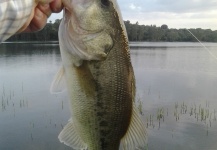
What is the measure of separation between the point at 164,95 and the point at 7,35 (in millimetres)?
16533

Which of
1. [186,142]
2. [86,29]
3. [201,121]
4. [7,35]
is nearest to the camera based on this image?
[7,35]

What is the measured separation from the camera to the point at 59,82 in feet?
7.70

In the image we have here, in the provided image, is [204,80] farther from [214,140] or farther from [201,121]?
[214,140]

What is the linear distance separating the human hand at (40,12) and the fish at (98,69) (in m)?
0.08

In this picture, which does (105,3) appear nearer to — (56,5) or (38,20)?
(56,5)

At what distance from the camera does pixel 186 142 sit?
12.0m

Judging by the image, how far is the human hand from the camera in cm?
216

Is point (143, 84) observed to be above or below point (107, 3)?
below

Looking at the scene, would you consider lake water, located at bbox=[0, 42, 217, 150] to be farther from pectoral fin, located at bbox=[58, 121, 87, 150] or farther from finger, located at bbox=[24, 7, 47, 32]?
finger, located at bbox=[24, 7, 47, 32]

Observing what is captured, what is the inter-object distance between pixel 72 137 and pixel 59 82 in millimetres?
484

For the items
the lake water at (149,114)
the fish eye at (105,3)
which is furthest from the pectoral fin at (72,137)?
the lake water at (149,114)

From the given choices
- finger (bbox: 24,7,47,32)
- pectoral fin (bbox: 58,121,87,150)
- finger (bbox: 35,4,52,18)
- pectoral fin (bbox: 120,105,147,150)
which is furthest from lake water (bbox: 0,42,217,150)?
finger (bbox: 35,4,52,18)

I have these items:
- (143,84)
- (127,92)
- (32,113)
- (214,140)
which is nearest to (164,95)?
(143,84)

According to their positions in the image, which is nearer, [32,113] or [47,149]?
[47,149]
